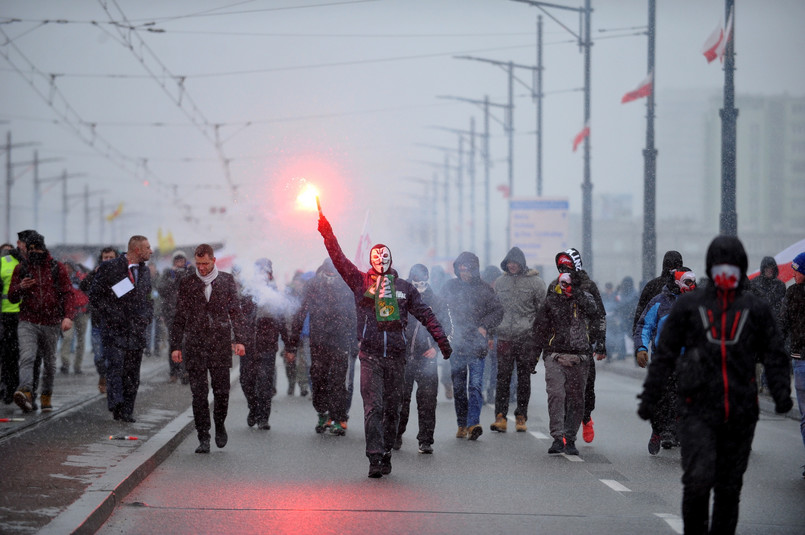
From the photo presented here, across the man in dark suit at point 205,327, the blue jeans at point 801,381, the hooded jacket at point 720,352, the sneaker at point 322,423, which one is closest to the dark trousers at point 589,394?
the blue jeans at point 801,381

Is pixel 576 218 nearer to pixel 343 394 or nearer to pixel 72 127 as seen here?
pixel 72 127

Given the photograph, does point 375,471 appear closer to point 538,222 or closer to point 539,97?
point 538,222

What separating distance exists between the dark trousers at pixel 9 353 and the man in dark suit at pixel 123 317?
1292 mm

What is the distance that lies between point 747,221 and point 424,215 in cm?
8747

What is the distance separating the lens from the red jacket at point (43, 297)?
12.3m

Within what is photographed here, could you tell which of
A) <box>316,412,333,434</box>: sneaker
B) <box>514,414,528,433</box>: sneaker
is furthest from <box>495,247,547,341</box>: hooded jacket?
<box>316,412,333,434</box>: sneaker

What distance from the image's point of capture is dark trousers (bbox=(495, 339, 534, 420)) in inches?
489

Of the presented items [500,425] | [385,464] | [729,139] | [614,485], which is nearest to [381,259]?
[385,464]

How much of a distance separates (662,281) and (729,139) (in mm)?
7632

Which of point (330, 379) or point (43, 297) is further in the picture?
point (43, 297)

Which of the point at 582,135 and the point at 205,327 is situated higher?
the point at 582,135

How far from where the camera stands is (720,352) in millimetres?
5754

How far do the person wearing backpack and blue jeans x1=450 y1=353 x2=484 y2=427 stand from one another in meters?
4.09

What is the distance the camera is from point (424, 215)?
274 ft
